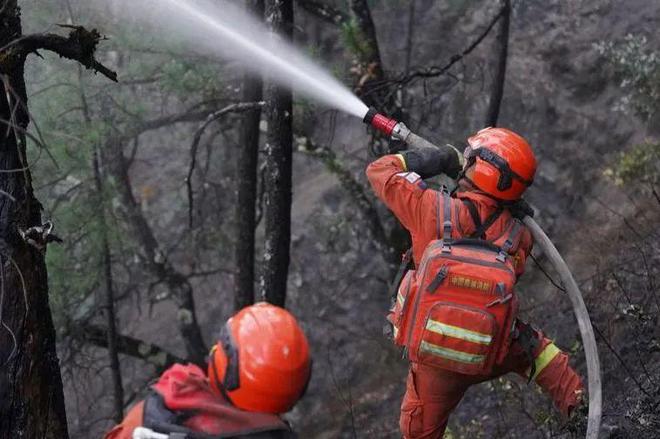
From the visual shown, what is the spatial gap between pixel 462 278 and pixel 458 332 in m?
0.29

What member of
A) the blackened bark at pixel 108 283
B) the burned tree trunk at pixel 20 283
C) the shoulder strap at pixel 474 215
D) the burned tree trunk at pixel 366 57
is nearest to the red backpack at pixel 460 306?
the shoulder strap at pixel 474 215

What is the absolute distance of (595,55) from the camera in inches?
463

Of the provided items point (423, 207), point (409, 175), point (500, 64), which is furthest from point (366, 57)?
point (423, 207)

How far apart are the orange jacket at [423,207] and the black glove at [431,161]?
3.4 inches

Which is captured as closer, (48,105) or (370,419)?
(48,105)

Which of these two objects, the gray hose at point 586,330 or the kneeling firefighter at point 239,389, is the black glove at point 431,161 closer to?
the gray hose at point 586,330

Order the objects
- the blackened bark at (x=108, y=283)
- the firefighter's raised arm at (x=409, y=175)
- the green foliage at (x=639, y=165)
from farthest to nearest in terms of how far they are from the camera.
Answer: the green foliage at (x=639, y=165) < the blackened bark at (x=108, y=283) < the firefighter's raised arm at (x=409, y=175)

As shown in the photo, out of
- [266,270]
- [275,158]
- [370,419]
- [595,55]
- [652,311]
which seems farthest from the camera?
[595,55]

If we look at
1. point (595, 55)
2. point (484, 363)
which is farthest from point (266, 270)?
point (595, 55)

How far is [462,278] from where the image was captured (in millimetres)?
3914

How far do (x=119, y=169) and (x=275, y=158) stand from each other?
4.40 meters

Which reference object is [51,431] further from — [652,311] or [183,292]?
[183,292]

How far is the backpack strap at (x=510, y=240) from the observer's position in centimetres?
402

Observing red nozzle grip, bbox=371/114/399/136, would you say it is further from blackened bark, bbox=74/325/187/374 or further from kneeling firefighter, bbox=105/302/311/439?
blackened bark, bbox=74/325/187/374
